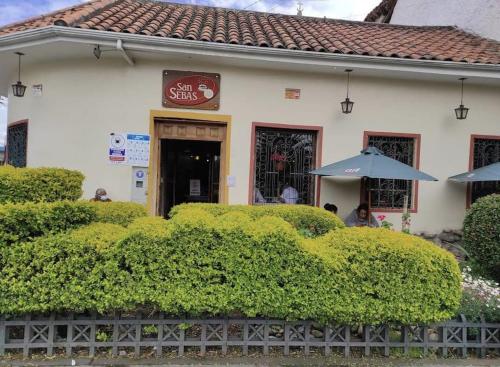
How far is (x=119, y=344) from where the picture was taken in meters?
3.68

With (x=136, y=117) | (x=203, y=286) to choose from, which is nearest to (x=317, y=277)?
(x=203, y=286)

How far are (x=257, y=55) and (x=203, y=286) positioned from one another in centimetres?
450

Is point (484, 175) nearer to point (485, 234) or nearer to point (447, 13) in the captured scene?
point (485, 234)

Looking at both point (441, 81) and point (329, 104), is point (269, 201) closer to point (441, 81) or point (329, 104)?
point (329, 104)

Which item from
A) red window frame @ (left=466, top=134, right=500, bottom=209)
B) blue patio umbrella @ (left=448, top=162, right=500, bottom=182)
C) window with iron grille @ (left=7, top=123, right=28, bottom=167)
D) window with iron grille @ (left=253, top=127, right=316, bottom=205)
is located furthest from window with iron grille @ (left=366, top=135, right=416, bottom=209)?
window with iron grille @ (left=7, top=123, right=28, bottom=167)

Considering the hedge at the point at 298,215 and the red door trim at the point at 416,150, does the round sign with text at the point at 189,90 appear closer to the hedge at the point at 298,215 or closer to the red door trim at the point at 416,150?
the hedge at the point at 298,215

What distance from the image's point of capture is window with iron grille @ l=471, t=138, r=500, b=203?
792cm

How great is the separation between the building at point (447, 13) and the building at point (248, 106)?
5.70 ft

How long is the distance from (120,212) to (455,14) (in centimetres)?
1071

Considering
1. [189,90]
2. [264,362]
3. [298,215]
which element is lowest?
[264,362]

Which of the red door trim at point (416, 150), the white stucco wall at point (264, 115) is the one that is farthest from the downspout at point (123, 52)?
the red door trim at point (416, 150)

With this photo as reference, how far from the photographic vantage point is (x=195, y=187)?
10688mm

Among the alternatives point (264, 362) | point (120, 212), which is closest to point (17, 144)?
point (120, 212)

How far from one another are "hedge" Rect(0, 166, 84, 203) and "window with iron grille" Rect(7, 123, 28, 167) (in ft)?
13.9
